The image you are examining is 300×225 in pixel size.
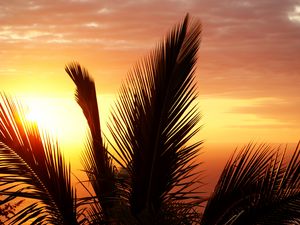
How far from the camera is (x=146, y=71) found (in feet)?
14.0

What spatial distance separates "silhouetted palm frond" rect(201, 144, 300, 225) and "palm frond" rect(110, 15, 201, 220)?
350 mm

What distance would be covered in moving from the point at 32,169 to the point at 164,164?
1162 mm

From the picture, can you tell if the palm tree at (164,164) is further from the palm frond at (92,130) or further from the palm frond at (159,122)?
the palm frond at (92,130)

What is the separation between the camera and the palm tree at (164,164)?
4.08 metres

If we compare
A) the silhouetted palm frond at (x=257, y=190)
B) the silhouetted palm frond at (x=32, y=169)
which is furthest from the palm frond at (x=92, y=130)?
the silhouetted palm frond at (x=257, y=190)

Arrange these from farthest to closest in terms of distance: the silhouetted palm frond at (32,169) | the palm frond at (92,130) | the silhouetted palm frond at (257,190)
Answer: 1. the palm frond at (92,130)
2. the silhouetted palm frond at (32,169)
3. the silhouetted palm frond at (257,190)

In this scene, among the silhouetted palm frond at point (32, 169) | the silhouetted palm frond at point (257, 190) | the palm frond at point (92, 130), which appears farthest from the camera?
the palm frond at point (92, 130)

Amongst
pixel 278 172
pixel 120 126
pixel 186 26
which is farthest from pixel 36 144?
pixel 278 172

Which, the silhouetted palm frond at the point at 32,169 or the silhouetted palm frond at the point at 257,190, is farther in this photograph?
the silhouetted palm frond at the point at 32,169

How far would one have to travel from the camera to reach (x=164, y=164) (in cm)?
431

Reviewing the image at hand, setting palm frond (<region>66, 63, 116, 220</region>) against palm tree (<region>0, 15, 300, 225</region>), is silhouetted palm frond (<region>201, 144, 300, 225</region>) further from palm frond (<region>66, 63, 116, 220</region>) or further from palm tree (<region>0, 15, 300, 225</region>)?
palm frond (<region>66, 63, 116, 220</region>)

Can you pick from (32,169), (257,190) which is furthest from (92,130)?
(257,190)

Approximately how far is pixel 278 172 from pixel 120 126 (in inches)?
50.1

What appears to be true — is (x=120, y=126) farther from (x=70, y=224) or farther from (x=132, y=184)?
(x=70, y=224)
